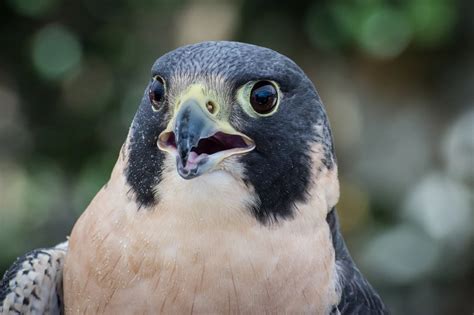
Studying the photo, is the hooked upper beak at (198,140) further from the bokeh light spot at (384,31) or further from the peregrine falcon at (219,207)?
the bokeh light spot at (384,31)

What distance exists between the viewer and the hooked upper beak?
250 centimetres

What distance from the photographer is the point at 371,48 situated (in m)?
6.15

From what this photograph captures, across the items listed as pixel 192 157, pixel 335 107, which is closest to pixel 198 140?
pixel 192 157

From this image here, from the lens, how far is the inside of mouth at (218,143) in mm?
2689

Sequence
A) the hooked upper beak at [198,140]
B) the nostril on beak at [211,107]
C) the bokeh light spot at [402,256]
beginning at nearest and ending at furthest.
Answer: the hooked upper beak at [198,140] < the nostril on beak at [211,107] < the bokeh light spot at [402,256]

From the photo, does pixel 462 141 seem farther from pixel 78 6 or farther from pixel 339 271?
pixel 339 271

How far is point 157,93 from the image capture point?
2.76 meters

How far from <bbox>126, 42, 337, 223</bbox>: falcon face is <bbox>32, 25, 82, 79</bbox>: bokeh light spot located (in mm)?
2679

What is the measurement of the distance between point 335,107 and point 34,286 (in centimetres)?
471

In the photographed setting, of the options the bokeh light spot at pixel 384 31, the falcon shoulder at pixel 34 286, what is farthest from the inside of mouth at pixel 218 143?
the bokeh light spot at pixel 384 31

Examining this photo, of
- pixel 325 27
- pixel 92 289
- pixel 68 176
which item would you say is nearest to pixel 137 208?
pixel 92 289

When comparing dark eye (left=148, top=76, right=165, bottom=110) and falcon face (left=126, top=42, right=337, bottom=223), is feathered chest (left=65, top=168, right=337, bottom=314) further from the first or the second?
dark eye (left=148, top=76, right=165, bottom=110)

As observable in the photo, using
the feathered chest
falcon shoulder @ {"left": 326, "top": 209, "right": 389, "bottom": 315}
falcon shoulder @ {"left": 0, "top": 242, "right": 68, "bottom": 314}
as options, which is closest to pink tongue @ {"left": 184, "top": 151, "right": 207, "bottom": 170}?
the feathered chest

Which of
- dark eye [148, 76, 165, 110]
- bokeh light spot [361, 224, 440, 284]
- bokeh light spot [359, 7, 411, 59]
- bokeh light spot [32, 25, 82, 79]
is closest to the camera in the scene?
dark eye [148, 76, 165, 110]
